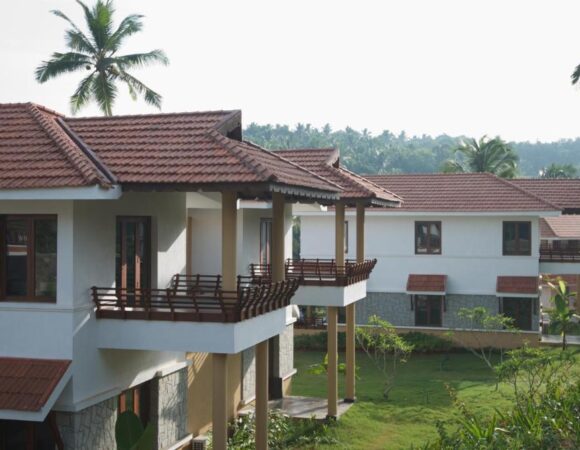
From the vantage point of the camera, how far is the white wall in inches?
1315

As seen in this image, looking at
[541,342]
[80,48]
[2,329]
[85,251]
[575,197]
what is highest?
[80,48]

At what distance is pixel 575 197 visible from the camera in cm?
3578

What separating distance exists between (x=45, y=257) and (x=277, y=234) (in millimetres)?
4408

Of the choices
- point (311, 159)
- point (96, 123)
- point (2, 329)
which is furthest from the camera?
point (311, 159)

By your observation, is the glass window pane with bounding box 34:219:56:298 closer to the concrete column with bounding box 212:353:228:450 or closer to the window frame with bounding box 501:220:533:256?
the concrete column with bounding box 212:353:228:450

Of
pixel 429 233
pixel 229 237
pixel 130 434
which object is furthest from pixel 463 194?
pixel 130 434

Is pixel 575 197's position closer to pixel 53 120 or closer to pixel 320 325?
pixel 320 325

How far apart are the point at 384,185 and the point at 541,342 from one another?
9698 millimetres

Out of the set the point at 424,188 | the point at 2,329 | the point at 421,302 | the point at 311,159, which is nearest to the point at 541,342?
the point at 421,302

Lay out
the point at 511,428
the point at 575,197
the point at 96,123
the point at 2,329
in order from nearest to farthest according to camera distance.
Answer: the point at 2,329 → the point at 511,428 → the point at 96,123 → the point at 575,197

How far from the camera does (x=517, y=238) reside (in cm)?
3338

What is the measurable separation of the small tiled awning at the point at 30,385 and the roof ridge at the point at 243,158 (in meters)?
4.27

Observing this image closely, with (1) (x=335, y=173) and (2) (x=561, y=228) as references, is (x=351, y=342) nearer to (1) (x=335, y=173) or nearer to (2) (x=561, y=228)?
(1) (x=335, y=173)

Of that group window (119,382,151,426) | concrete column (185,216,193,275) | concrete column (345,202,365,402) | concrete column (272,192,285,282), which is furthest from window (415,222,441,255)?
window (119,382,151,426)
